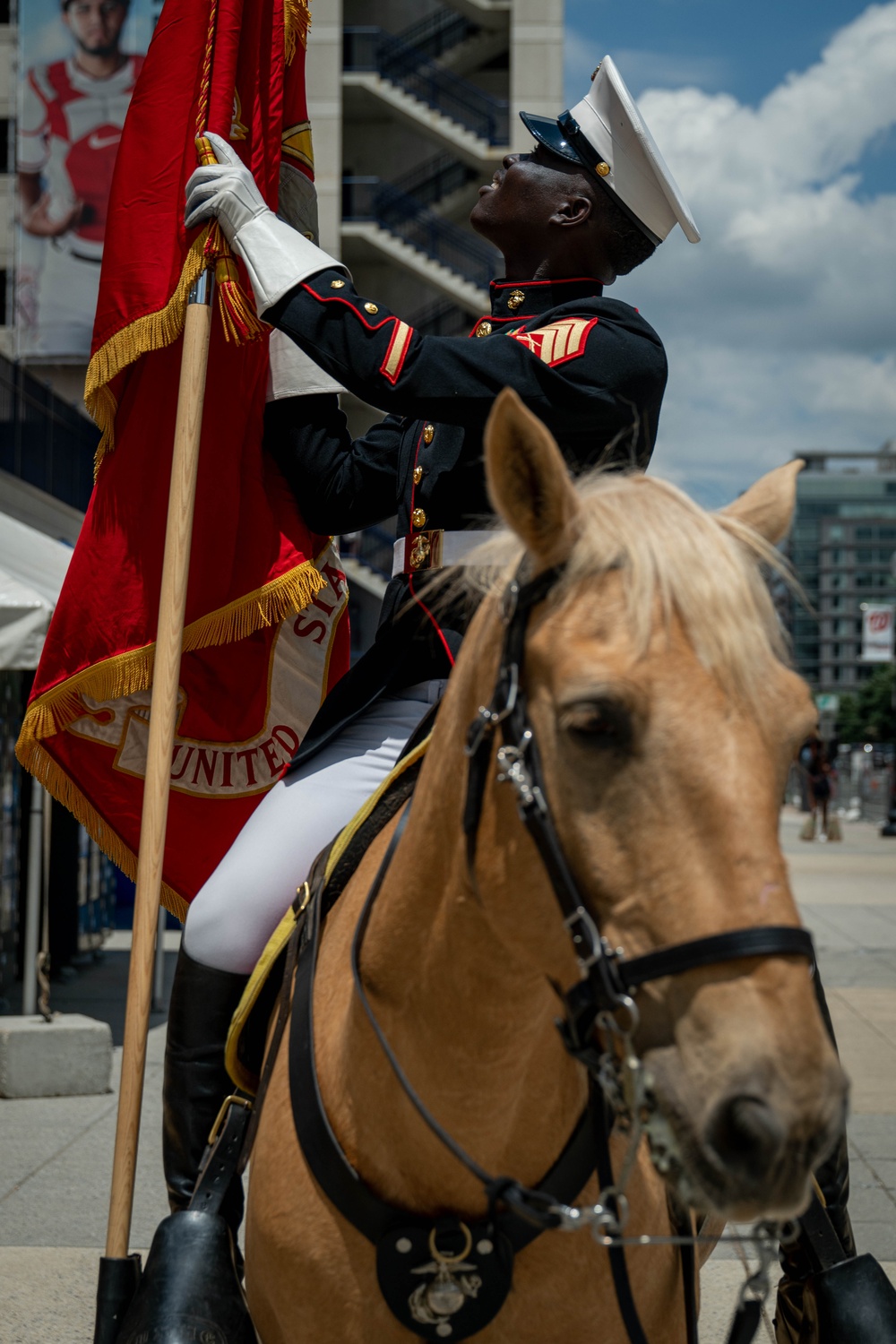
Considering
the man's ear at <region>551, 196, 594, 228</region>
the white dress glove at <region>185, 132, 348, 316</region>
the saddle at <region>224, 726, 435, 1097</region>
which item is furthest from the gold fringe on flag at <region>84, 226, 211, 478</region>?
the saddle at <region>224, 726, 435, 1097</region>

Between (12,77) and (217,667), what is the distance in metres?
29.9

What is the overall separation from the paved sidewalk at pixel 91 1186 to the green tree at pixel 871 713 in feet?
272

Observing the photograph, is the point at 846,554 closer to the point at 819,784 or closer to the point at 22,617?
the point at 819,784

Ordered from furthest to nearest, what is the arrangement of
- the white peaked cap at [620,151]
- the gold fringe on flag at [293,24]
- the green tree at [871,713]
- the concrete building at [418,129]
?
the green tree at [871,713] < the concrete building at [418,129] < the gold fringe on flag at [293,24] < the white peaked cap at [620,151]

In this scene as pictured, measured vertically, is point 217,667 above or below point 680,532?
below

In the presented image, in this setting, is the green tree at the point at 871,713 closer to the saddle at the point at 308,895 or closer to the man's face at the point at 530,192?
the man's face at the point at 530,192

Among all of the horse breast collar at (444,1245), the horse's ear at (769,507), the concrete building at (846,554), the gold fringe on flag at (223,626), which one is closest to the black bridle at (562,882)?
the horse's ear at (769,507)

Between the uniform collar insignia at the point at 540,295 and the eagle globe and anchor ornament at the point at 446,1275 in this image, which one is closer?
the eagle globe and anchor ornament at the point at 446,1275

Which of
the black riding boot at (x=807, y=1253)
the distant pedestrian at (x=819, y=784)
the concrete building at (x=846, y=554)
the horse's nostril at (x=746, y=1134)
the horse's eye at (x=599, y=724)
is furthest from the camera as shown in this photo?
the concrete building at (x=846, y=554)

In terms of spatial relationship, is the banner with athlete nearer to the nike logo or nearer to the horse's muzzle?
the nike logo

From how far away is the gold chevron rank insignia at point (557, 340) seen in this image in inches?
94.9

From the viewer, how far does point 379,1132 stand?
6.45 feet

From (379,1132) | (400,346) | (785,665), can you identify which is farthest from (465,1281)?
(400,346)

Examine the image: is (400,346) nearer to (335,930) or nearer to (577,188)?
(577,188)
